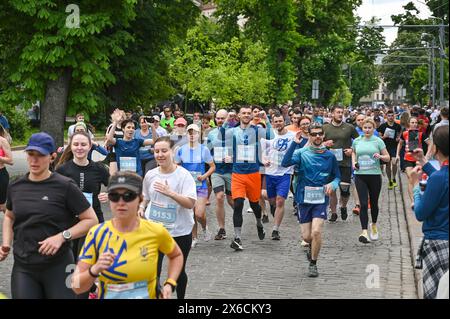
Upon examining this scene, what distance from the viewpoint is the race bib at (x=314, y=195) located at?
994 cm

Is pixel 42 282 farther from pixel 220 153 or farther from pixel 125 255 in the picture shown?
pixel 220 153

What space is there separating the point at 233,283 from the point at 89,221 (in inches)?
134

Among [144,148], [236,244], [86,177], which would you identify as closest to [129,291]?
[86,177]

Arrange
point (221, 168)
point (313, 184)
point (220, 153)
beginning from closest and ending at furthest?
point (313, 184), point (220, 153), point (221, 168)

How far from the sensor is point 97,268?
4.75m

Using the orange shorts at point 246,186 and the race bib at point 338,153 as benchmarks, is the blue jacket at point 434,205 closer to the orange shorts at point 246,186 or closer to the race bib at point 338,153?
the orange shorts at point 246,186

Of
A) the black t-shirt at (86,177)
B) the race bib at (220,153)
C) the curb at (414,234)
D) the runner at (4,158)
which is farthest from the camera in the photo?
the race bib at (220,153)

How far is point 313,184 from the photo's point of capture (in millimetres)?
10117

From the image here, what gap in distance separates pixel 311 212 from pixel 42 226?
183 inches

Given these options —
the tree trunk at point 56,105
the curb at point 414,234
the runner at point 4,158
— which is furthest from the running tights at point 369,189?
the tree trunk at point 56,105

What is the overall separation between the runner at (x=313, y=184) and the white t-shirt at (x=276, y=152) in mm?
2700

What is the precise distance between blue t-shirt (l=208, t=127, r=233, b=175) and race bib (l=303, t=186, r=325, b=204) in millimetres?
2734
